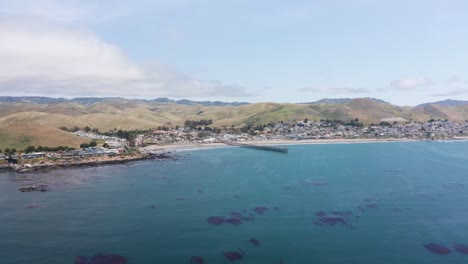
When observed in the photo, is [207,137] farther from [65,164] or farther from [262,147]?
[65,164]

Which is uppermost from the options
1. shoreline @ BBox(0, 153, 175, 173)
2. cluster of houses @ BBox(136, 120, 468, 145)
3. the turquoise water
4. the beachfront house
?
cluster of houses @ BBox(136, 120, 468, 145)

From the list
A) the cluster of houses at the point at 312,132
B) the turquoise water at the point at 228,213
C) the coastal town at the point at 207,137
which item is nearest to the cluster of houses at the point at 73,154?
the coastal town at the point at 207,137

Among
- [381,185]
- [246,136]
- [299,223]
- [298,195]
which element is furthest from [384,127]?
[299,223]

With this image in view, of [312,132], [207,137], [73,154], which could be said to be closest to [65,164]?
[73,154]

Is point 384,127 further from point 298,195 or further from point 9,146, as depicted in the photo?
point 9,146

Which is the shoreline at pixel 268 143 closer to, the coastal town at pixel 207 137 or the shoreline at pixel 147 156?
the shoreline at pixel 147 156

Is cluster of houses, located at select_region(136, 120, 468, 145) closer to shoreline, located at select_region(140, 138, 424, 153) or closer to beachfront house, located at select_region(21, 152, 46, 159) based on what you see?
shoreline, located at select_region(140, 138, 424, 153)

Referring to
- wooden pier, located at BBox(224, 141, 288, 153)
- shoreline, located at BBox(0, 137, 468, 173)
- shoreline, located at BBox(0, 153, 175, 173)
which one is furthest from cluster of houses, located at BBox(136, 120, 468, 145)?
shoreline, located at BBox(0, 153, 175, 173)
